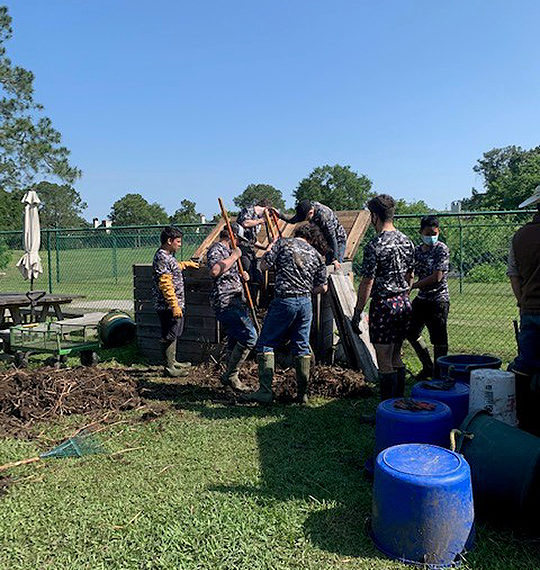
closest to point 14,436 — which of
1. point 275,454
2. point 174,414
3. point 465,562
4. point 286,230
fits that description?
point 174,414

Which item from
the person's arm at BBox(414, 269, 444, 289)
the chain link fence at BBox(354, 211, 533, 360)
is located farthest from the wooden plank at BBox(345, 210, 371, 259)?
the chain link fence at BBox(354, 211, 533, 360)

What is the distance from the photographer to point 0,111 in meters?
31.3

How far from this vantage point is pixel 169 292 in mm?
6793

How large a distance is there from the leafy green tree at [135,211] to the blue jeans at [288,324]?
94092 mm

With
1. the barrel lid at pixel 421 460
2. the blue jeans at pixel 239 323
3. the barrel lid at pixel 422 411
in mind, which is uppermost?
the blue jeans at pixel 239 323

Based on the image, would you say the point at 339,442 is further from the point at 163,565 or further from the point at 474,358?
the point at 163,565

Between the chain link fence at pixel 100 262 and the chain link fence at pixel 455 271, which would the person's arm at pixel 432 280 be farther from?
the chain link fence at pixel 100 262

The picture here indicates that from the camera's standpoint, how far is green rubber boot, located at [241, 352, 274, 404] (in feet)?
18.9

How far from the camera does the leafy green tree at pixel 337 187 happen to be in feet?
302

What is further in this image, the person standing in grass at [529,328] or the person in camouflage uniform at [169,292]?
the person in camouflage uniform at [169,292]

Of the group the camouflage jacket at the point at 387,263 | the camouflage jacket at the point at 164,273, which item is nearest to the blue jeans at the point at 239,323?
the camouflage jacket at the point at 164,273

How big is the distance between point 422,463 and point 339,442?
1.78 m

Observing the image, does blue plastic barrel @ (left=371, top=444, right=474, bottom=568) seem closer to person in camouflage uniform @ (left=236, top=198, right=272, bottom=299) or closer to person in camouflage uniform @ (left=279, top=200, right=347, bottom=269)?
person in camouflage uniform @ (left=279, top=200, right=347, bottom=269)

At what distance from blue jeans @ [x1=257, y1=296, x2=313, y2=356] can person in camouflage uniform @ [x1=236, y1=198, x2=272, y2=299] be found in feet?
5.42
